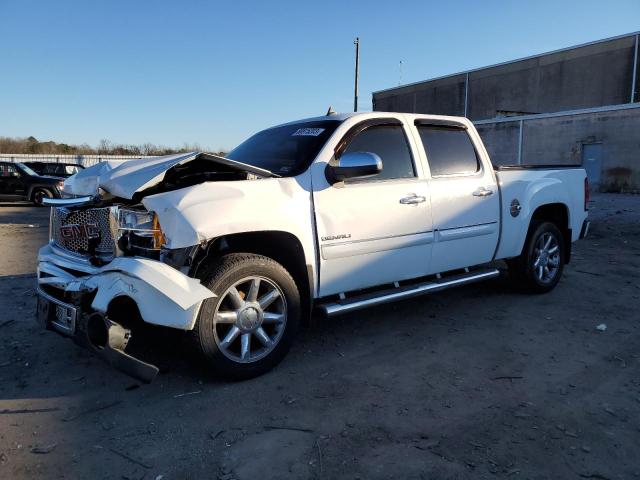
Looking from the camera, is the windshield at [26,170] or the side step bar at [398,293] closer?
the side step bar at [398,293]

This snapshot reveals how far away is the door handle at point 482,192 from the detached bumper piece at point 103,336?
10.7ft

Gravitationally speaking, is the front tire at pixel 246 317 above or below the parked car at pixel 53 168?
below

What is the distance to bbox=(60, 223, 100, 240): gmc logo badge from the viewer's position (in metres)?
3.49

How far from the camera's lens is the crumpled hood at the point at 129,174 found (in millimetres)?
3154

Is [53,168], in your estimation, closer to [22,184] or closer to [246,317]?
[22,184]

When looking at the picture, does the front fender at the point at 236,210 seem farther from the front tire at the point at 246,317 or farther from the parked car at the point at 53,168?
the parked car at the point at 53,168

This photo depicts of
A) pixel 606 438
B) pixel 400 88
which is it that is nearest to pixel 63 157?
pixel 400 88

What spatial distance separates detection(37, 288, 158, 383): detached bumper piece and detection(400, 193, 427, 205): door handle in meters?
Answer: 2.31

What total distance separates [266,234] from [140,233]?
32.6 inches

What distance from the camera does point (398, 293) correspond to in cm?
409

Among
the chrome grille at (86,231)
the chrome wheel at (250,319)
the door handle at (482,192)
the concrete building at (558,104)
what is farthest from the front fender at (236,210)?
the concrete building at (558,104)

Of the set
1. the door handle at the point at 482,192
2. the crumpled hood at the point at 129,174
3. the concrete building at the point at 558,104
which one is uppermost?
the concrete building at the point at 558,104

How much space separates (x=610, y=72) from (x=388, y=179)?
3700 centimetres

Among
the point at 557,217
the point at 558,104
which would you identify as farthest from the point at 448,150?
the point at 558,104
